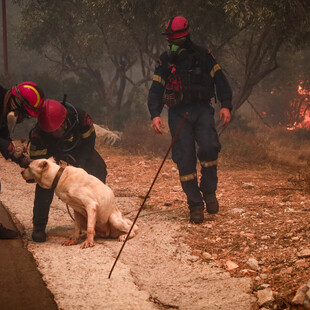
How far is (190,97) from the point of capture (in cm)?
554

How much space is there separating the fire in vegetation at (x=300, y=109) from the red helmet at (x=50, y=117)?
17642 millimetres

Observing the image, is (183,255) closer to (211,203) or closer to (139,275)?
(139,275)

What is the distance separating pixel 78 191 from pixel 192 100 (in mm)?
1849

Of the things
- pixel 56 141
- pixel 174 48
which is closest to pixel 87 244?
pixel 56 141

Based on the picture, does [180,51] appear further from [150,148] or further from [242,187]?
[150,148]

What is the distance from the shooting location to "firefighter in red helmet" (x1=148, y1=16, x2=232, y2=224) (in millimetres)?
5535

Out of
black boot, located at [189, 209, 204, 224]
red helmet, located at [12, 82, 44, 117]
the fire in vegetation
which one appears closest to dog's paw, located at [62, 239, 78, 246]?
red helmet, located at [12, 82, 44, 117]

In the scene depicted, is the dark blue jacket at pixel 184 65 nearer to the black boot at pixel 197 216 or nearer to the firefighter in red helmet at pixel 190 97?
the firefighter in red helmet at pixel 190 97

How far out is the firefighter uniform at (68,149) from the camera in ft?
16.4

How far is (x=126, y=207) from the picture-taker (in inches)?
264

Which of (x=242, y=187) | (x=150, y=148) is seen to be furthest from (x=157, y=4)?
(x=242, y=187)

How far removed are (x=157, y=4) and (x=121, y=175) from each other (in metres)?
5.40

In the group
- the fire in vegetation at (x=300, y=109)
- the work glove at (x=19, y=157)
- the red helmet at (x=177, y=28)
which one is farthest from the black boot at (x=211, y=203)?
the fire in vegetation at (x=300, y=109)

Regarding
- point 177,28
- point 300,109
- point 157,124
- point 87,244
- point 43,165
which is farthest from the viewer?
point 300,109
